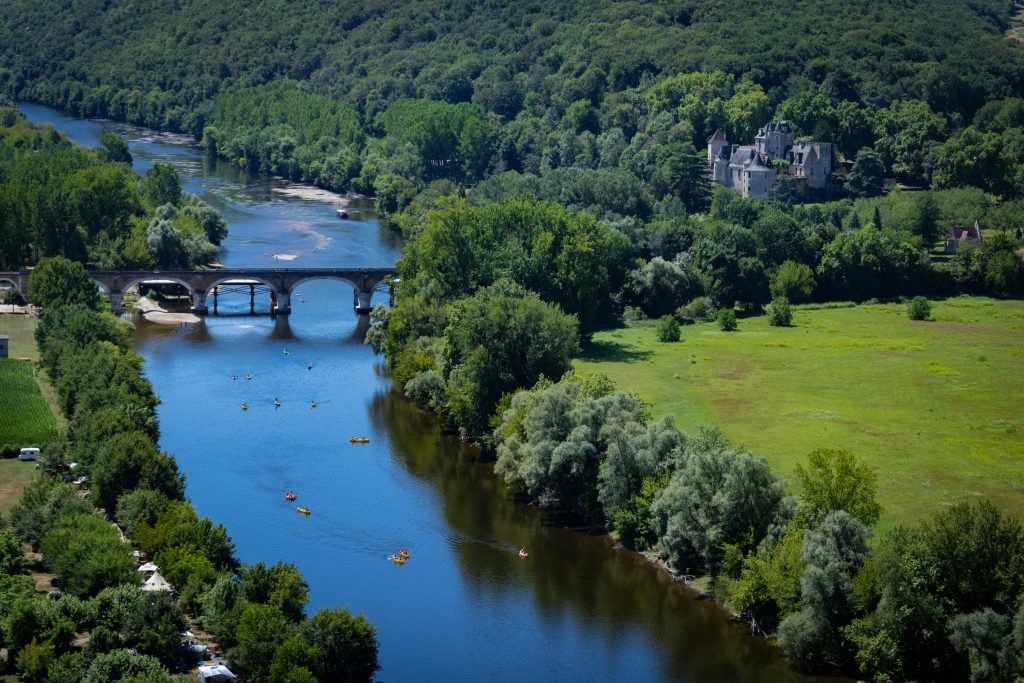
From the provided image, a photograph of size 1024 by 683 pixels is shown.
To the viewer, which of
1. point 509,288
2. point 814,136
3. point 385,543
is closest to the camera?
point 385,543

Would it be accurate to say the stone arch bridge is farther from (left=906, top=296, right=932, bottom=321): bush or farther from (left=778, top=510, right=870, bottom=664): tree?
(left=778, top=510, right=870, bottom=664): tree

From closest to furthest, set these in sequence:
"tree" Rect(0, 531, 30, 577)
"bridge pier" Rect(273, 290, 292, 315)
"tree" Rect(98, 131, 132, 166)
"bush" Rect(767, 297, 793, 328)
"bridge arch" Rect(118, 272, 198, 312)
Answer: "tree" Rect(0, 531, 30, 577) < "bush" Rect(767, 297, 793, 328) < "bridge arch" Rect(118, 272, 198, 312) < "bridge pier" Rect(273, 290, 292, 315) < "tree" Rect(98, 131, 132, 166)

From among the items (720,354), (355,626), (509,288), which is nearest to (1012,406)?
(720,354)

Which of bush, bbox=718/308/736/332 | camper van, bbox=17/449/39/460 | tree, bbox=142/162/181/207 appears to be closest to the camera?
camper van, bbox=17/449/39/460

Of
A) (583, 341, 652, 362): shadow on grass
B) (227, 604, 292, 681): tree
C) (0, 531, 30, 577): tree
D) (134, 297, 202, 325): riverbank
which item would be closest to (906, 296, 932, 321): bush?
(583, 341, 652, 362): shadow on grass

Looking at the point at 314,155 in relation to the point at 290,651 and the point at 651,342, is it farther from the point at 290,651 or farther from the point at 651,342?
the point at 290,651
